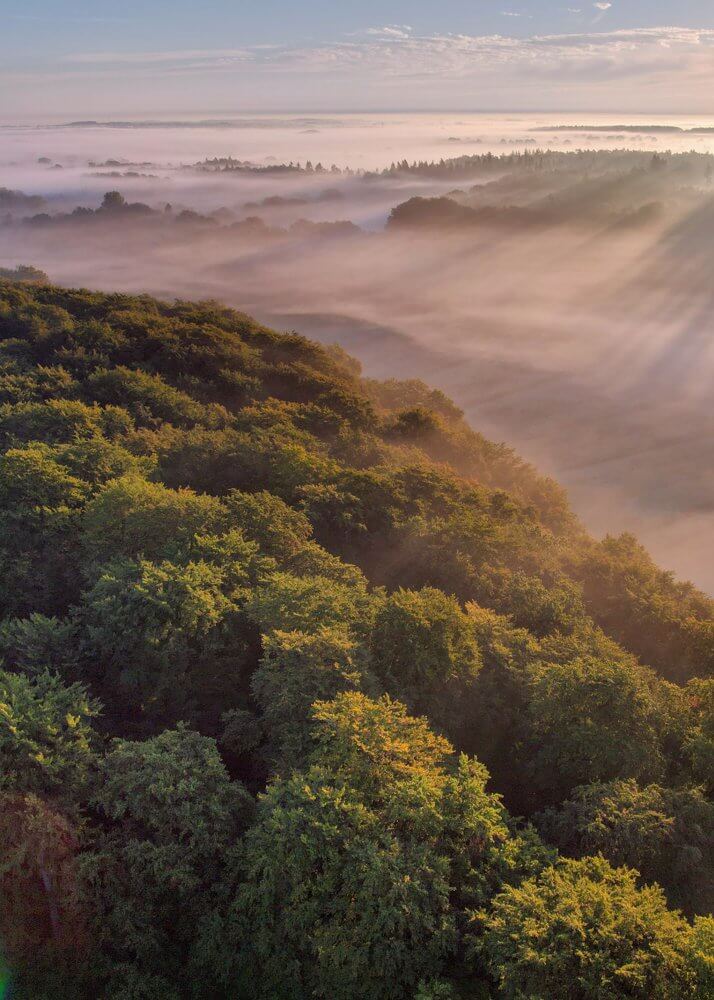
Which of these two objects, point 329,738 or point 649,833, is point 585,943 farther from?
point 329,738

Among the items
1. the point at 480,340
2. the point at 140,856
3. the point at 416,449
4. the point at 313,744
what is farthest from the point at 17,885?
the point at 480,340

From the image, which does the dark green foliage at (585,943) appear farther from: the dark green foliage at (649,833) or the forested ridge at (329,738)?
the dark green foliage at (649,833)

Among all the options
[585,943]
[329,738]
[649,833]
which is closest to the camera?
[585,943]

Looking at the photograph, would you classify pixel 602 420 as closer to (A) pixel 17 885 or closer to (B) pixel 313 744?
(B) pixel 313 744

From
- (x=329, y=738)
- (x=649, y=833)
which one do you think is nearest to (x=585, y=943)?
(x=649, y=833)

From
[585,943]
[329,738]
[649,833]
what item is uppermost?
[329,738]

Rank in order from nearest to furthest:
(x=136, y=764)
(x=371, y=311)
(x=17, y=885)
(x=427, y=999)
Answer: (x=427, y=999) < (x=17, y=885) < (x=136, y=764) < (x=371, y=311)

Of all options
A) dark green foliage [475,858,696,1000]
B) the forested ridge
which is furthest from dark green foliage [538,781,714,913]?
dark green foliage [475,858,696,1000]

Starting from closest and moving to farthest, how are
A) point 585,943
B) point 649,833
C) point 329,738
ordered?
point 585,943
point 649,833
point 329,738

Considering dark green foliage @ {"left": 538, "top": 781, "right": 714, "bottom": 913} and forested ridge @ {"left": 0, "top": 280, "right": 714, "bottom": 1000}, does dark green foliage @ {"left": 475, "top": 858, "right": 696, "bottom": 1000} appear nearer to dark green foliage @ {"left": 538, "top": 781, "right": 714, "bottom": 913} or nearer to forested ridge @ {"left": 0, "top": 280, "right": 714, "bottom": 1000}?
forested ridge @ {"left": 0, "top": 280, "right": 714, "bottom": 1000}
